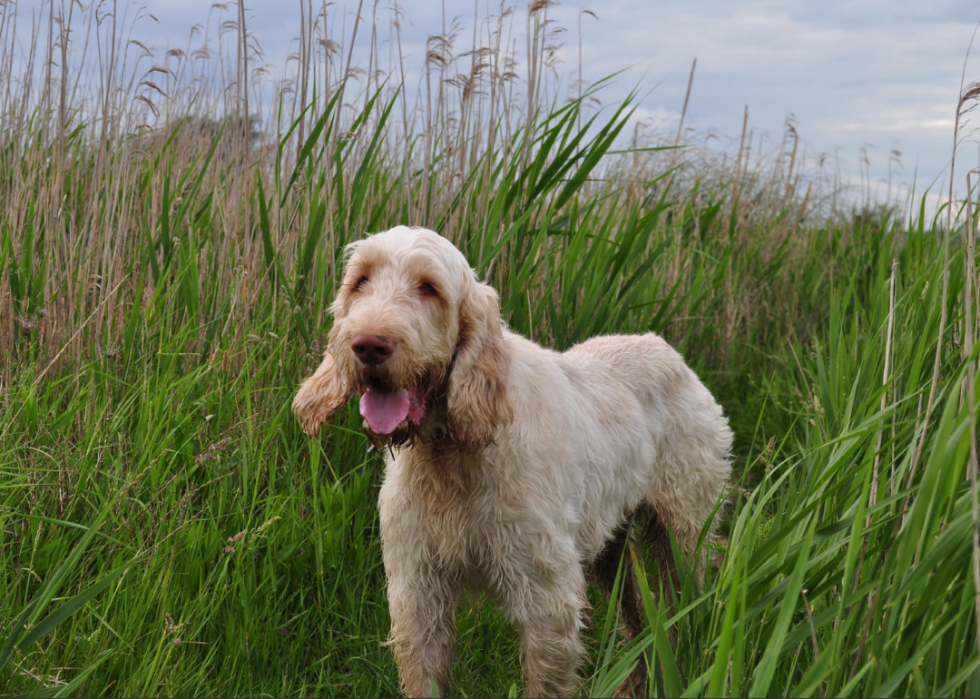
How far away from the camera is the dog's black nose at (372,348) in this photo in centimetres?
234

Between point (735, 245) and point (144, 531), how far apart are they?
5.83 meters

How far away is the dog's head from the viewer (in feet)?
7.97

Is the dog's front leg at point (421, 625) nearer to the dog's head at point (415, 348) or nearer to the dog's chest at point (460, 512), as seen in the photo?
the dog's chest at point (460, 512)

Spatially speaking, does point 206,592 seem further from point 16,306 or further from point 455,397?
point 16,306

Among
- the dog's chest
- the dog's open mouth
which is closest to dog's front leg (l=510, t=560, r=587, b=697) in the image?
the dog's chest

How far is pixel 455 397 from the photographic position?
8.49ft

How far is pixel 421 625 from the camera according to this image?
2.79 m

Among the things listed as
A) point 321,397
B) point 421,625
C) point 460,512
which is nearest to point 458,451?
point 460,512

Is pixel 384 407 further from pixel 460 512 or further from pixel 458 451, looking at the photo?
pixel 460 512

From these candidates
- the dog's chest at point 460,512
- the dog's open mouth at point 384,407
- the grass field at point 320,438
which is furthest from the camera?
the dog's chest at point 460,512

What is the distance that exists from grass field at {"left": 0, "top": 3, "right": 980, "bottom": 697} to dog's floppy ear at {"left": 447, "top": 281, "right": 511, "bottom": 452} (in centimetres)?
76

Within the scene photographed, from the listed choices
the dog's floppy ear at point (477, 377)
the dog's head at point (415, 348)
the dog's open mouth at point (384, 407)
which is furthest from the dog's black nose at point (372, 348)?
the dog's floppy ear at point (477, 377)

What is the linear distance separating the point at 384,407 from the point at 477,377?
321 millimetres

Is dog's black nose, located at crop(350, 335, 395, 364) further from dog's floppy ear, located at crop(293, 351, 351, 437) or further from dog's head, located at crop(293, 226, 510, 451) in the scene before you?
dog's floppy ear, located at crop(293, 351, 351, 437)
